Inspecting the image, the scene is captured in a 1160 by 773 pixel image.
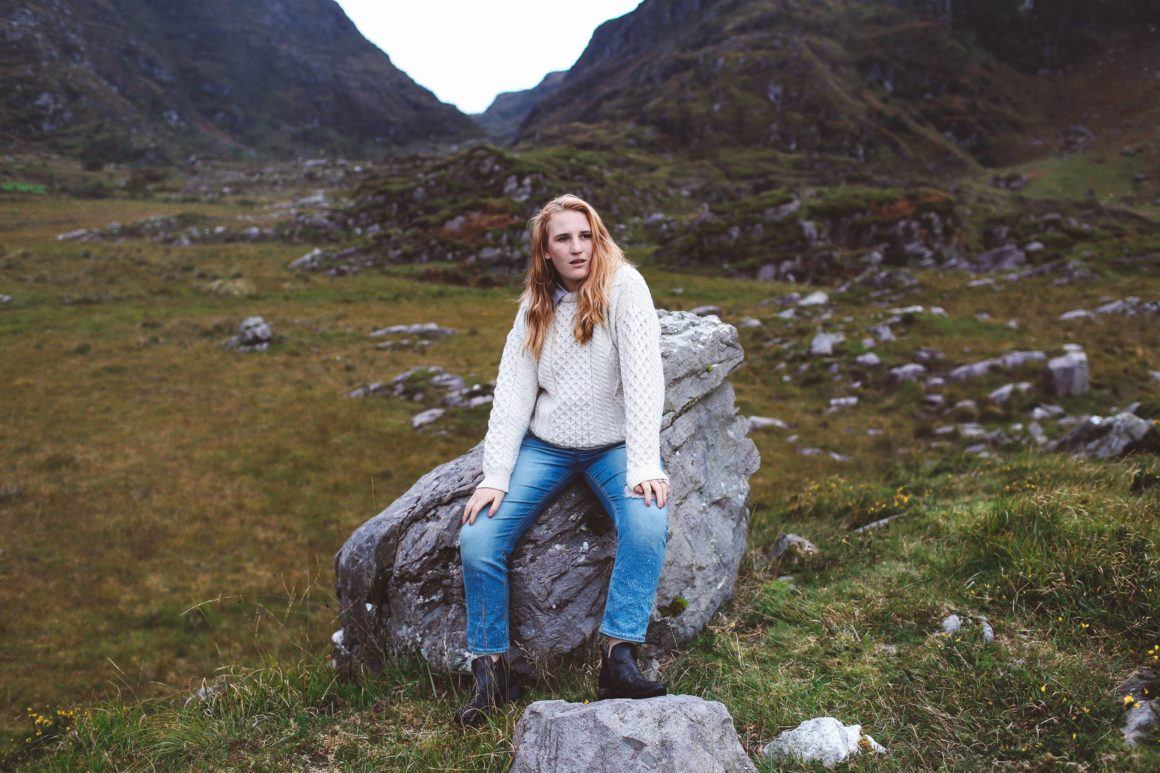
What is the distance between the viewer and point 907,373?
56.3 ft

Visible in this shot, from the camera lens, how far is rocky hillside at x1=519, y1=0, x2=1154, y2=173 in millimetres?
92625

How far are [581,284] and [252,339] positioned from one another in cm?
2504

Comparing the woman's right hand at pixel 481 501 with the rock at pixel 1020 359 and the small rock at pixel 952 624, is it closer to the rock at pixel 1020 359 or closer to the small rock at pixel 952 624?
the small rock at pixel 952 624

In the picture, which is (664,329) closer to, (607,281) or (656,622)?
(607,281)

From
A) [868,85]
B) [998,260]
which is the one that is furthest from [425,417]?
[868,85]

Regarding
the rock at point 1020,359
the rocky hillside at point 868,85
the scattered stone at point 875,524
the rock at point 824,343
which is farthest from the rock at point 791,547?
the rocky hillside at point 868,85

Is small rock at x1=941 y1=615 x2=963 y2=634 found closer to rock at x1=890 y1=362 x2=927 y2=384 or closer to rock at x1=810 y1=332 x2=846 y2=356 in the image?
rock at x1=890 y1=362 x2=927 y2=384

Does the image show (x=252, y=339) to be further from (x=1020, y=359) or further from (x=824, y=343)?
(x=1020, y=359)

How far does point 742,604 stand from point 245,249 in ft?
177

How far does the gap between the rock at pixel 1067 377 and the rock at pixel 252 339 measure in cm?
2693

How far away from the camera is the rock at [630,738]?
10.4ft

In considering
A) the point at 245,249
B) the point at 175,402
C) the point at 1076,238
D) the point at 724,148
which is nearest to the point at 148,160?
the point at 245,249

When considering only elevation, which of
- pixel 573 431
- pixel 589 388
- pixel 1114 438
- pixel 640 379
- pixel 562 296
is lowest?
pixel 1114 438

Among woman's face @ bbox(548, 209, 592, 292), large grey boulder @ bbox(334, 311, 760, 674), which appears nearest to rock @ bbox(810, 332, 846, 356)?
large grey boulder @ bbox(334, 311, 760, 674)
